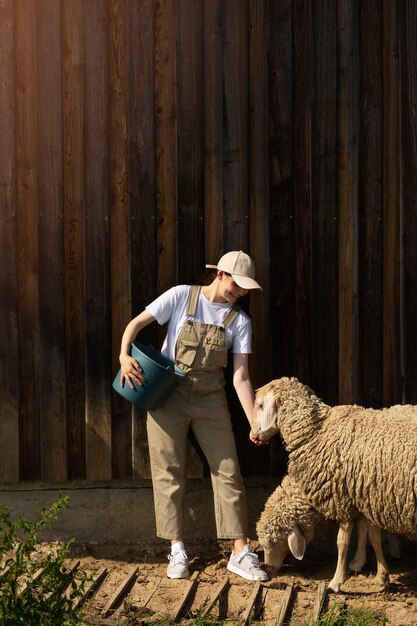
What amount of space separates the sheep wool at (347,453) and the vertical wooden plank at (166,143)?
1.25 meters

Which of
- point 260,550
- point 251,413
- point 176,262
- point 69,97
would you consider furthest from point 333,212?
point 260,550

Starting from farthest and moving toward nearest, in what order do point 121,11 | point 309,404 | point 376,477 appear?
1. point 121,11
2. point 309,404
3. point 376,477

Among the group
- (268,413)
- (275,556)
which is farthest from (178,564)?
(268,413)

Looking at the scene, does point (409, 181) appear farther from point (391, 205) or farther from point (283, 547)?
point (283, 547)

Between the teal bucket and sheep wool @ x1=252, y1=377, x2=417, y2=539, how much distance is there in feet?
1.95

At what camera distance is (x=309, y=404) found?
6.01 meters

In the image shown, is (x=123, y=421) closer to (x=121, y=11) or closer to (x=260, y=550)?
(x=260, y=550)

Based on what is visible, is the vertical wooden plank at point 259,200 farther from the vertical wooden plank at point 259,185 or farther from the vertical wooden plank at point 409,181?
the vertical wooden plank at point 409,181

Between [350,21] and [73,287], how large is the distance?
8.95 ft

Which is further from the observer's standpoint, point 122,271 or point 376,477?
point 122,271

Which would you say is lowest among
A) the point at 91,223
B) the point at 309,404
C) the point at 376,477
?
the point at 376,477

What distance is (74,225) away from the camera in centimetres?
670

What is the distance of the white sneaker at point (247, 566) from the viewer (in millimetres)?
6125

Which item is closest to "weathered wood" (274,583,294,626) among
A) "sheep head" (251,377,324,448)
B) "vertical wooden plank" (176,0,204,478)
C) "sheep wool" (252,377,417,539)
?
"sheep wool" (252,377,417,539)
